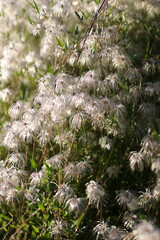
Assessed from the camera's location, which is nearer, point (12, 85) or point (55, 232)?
point (55, 232)

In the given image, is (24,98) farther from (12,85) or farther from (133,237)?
(133,237)

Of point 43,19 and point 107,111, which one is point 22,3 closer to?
point 43,19

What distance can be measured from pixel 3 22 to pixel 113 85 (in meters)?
1.64

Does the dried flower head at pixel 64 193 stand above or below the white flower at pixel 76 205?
above

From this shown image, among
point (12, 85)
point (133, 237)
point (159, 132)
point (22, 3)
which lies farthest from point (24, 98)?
point (133, 237)

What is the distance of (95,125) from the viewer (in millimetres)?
2762

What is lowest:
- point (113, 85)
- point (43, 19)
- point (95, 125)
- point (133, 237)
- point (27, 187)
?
point (133, 237)

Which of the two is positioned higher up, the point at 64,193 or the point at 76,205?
the point at 64,193

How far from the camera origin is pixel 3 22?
12.4 feet

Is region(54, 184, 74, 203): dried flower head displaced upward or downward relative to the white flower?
upward

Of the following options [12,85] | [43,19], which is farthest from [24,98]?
[43,19]

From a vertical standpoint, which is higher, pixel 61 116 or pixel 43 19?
pixel 43 19

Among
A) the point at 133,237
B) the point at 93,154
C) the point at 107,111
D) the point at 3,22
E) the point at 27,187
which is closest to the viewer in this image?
the point at 133,237

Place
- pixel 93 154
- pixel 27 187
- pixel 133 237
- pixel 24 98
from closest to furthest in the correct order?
1. pixel 133 237
2. pixel 27 187
3. pixel 93 154
4. pixel 24 98
